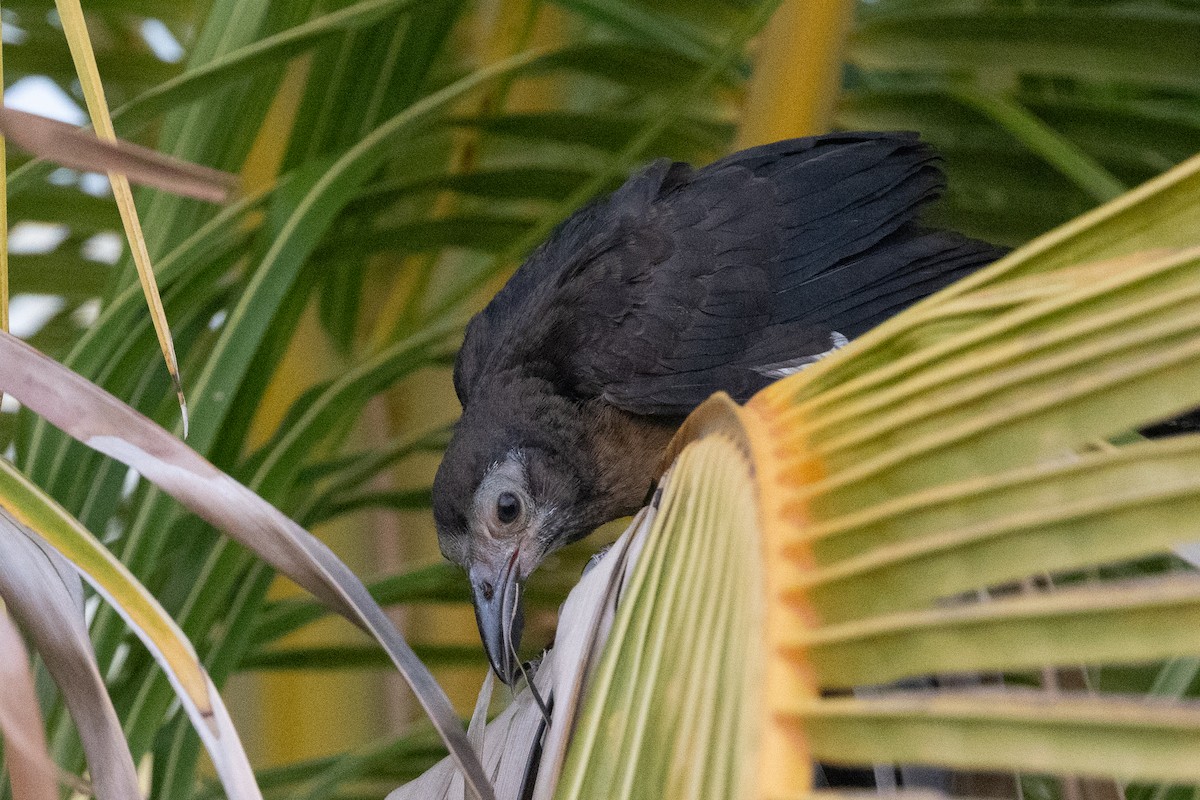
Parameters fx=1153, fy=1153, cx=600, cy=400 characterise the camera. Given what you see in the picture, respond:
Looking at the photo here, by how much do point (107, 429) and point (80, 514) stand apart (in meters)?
0.68

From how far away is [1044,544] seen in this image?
0.29 metres

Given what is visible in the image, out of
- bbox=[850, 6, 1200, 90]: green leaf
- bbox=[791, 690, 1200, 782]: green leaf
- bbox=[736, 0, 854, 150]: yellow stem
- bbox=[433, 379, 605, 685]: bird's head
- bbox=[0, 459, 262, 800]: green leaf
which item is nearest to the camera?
bbox=[791, 690, 1200, 782]: green leaf

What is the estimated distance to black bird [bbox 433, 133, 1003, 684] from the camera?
1.50 metres

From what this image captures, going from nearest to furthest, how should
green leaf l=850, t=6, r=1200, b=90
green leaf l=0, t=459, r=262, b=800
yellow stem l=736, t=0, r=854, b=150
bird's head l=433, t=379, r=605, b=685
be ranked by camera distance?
green leaf l=0, t=459, r=262, b=800 → green leaf l=850, t=6, r=1200, b=90 → yellow stem l=736, t=0, r=854, b=150 → bird's head l=433, t=379, r=605, b=685

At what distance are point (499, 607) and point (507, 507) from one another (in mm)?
137

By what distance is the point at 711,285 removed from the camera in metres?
1.57

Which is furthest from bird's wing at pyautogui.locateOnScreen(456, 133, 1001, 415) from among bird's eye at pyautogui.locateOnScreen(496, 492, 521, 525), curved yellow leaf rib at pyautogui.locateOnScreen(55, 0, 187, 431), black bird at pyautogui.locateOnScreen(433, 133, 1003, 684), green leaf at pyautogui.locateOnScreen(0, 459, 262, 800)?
green leaf at pyautogui.locateOnScreen(0, 459, 262, 800)

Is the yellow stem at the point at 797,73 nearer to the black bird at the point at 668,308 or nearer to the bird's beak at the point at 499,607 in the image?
the black bird at the point at 668,308

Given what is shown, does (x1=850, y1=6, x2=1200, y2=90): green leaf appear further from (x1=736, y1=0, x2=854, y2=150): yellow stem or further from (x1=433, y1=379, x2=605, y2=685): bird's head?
(x1=433, y1=379, x2=605, y2=685): bird's head

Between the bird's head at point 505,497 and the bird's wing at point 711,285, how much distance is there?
0.08m

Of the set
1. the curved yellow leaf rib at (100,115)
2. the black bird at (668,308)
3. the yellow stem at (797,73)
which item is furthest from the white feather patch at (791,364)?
the curved yellow leaf rib at (100,115)

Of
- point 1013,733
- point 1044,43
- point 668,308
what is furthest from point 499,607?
point 1013,733

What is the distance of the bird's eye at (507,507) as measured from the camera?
154 cm

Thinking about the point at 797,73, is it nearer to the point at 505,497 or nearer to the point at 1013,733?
the point at 505,497
